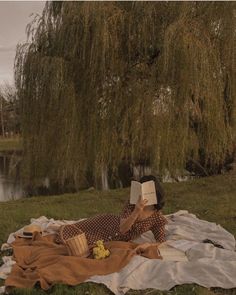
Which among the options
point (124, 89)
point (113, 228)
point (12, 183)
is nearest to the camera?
point (113, 228)

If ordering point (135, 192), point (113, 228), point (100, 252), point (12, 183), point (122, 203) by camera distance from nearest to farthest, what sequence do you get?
point (100, 252)
point (135, 192)
point (113, 228)
point (122, 203)
point (12, 183)

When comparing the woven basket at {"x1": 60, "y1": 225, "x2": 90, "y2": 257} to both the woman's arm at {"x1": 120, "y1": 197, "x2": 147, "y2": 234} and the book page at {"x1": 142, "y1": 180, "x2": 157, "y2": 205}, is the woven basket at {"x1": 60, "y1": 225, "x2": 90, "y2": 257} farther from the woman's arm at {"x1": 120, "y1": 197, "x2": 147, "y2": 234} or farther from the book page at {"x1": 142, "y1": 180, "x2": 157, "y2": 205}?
the book page at {"x1": 142, "y1": 180, "x2": 157, "y2": 205}

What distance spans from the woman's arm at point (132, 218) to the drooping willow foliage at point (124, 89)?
444 centimetres

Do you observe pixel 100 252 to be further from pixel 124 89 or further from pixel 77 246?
pixel 124 89

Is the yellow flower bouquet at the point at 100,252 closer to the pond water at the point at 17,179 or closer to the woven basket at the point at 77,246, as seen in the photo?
the woven basket at the point at 77,246

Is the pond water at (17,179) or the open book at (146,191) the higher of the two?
the open book at (146,191)

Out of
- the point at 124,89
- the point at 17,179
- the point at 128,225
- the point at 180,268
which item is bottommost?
the point at 17,179

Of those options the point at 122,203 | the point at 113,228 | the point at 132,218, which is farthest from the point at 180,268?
the point at 122,203

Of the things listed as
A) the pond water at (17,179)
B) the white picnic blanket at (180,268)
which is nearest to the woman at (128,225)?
the white picnic blanket at (180,268)

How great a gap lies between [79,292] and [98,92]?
6.35 meters

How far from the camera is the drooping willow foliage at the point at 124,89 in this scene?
31.3 feet

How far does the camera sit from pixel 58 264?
4477 mm

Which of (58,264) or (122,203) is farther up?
(58,264)

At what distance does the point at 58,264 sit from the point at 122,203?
436 cm
